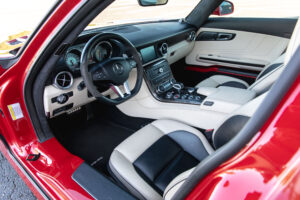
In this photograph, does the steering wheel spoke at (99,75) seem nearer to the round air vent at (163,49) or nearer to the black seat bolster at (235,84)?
the round air vent at (163,49)

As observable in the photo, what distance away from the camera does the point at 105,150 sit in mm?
1871

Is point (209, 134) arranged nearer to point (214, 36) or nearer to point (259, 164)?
point (259, 164)

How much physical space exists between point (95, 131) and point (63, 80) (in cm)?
81

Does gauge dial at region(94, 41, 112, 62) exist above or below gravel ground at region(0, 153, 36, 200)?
above

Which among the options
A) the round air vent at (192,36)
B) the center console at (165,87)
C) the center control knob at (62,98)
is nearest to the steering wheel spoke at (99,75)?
the center control knob at (62,98)

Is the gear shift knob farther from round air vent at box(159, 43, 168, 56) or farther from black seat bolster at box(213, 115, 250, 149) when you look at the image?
black seat bolster at box(213, 115, 250, 149)

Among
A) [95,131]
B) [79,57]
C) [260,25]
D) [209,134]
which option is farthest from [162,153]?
[260,25]

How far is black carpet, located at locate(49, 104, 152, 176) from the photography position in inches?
71.9

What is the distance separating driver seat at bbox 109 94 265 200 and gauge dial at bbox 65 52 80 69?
1.95ft

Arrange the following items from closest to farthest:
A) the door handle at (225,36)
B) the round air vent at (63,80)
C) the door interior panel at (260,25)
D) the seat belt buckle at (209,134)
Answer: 1. the round air vent at (63,80)
2. the seat belt buckle at (209,134)
3. the door interior panel at (260,25)
4. the door handle at (225,36)

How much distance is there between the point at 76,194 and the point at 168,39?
167 centimetres

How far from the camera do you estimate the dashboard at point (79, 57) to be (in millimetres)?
1350

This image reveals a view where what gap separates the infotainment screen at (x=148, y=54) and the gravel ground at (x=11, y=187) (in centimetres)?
136

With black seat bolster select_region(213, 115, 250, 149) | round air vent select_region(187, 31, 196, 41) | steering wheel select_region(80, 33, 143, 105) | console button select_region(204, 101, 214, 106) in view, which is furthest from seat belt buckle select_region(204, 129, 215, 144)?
round air vent select_region(187, 31, 196, 41)
